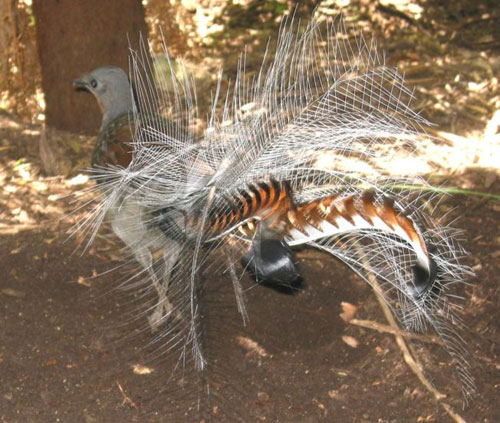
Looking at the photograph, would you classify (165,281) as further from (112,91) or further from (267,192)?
(112,91)

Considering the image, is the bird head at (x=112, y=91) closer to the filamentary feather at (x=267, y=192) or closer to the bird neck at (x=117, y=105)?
the bird neck at (x=117, y=105)

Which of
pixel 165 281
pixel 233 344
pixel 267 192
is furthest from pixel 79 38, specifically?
pixel 267 192

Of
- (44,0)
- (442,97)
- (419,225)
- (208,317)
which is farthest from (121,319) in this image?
(442,97)

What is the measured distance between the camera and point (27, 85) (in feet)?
15.0

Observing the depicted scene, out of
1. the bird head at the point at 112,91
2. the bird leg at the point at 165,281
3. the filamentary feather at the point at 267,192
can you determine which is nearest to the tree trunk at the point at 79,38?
the bird head at the point at 112,91

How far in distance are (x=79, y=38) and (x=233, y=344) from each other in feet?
6.90

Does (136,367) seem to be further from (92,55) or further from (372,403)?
(92,55)

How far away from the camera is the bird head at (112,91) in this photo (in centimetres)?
338

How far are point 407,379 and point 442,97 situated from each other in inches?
99.6

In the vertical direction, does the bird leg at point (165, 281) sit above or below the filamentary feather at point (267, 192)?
below

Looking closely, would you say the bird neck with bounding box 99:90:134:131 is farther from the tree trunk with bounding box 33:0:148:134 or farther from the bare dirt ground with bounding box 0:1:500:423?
the tree trunk with bounding box 33:0:148:134

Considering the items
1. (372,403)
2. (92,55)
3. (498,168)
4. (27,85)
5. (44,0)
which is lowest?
(372,403)

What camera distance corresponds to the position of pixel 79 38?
4004 mm

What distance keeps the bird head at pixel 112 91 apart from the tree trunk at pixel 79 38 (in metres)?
0.63
